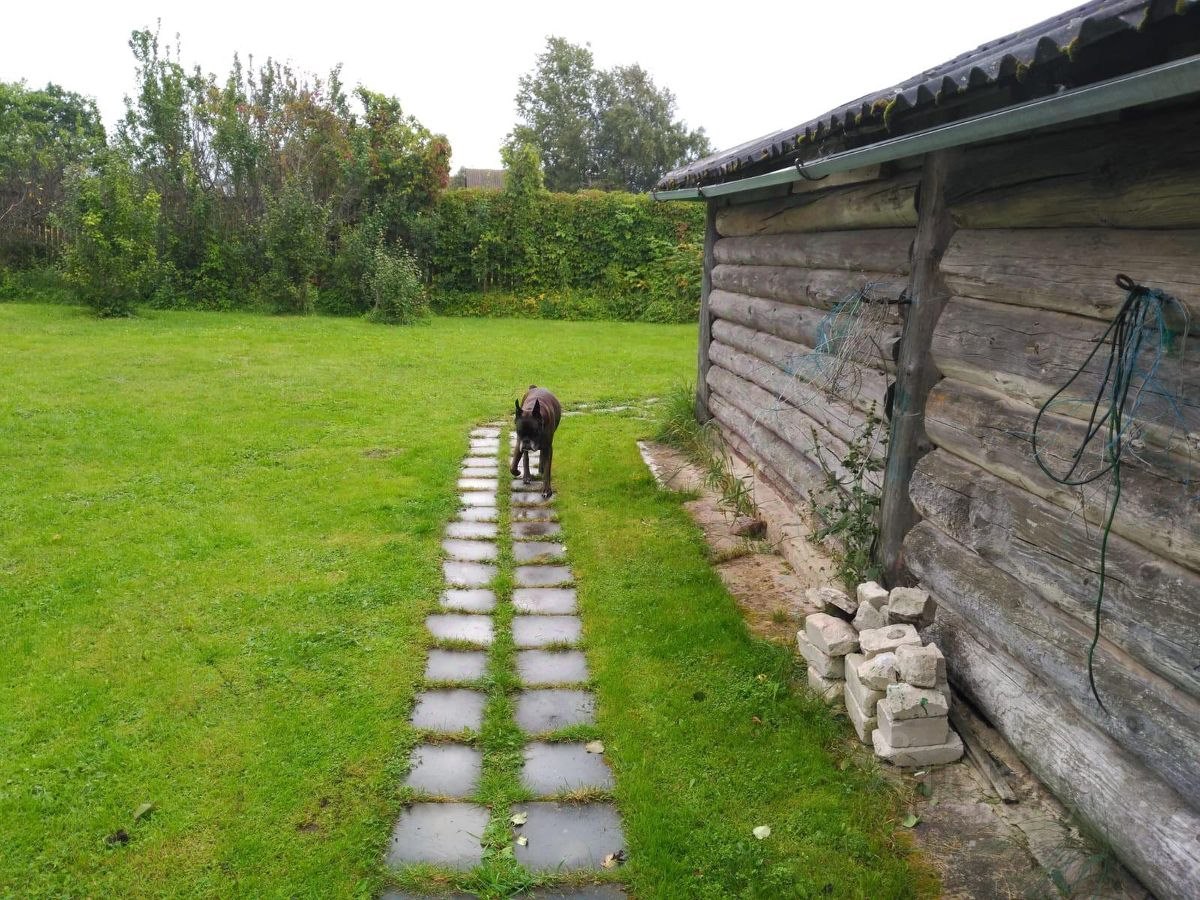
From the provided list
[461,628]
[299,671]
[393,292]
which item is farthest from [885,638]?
[393,292]

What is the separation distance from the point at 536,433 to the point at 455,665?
2.92m

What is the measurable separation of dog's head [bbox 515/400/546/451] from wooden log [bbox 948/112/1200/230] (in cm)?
396

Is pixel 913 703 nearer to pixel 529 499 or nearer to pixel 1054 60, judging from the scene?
pixel 1054 60

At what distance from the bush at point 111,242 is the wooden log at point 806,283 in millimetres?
13505

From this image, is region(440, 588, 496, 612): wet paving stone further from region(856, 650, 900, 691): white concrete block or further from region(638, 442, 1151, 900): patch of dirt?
region(856, 650, 900, 691): white concrete block

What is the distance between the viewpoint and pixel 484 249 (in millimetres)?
21031

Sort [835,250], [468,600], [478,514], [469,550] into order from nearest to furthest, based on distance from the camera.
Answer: [468,600] → [835,250] → [469,550] → [478,514]

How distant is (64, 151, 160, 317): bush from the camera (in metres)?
16.0

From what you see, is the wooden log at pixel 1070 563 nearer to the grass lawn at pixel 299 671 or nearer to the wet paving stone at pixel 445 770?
the grass lawn at pixel 299 671

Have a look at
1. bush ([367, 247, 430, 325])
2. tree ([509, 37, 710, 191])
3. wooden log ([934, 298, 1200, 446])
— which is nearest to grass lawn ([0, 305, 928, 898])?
wooden log ([934, 298, 1200, 446])

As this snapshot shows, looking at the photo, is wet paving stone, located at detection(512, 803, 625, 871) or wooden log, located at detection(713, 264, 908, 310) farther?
wooden log, located at detection(713, 264, 908, 310)

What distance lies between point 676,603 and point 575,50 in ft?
148

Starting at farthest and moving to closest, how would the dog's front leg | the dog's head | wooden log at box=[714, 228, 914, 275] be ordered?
the dog's front leg
the dog's head
wooden log at box=[714, 228, 914, 275]

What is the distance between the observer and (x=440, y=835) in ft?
10.4
